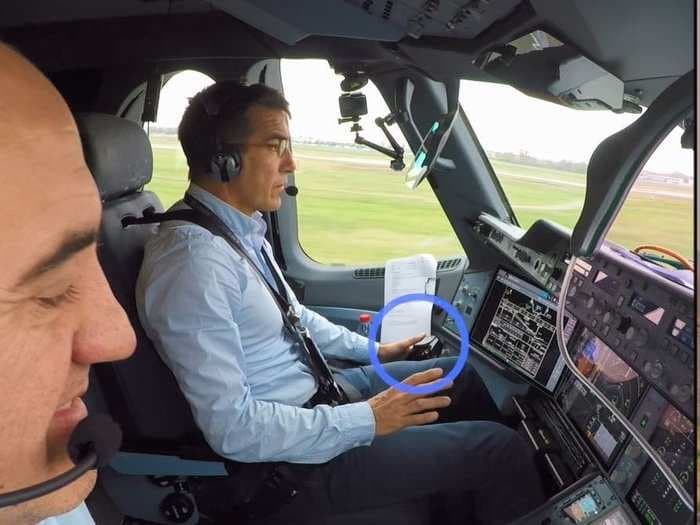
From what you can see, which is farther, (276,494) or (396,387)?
(396,387)

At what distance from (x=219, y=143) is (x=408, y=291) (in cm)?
130

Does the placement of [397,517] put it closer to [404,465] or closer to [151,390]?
[404,465]

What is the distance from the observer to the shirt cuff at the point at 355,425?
1553 millimetres

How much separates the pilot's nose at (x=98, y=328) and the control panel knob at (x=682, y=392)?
A: 914 millimetres

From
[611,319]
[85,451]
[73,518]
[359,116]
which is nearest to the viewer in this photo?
[85,451]

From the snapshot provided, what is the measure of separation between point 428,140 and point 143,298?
899 millimetres

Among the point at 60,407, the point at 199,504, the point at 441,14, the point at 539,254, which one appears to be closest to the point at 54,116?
the point at 60,407

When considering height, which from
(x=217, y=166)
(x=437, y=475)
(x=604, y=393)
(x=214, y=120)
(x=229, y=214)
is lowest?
(x=437, y=475)

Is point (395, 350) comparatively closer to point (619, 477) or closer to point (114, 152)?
point (619, 477)

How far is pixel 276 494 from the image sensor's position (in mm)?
1552

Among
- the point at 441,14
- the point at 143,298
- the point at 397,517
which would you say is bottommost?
the point at 397,517

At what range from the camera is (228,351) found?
1454 mm

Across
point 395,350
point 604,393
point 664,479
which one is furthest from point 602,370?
point 395,350

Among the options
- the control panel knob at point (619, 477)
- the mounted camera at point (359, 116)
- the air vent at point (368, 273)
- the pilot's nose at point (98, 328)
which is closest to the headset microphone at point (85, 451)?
the pilot's nose at point (98, 328)
